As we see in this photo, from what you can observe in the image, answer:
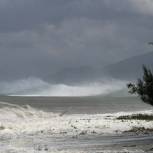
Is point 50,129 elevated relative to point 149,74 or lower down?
lower down

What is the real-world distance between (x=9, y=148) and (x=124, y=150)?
5320 mm

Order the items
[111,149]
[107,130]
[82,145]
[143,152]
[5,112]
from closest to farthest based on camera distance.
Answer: [143,152] < [111,149] < [82,145] < [107,130] < [5,112]

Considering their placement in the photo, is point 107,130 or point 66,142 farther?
point 107,130

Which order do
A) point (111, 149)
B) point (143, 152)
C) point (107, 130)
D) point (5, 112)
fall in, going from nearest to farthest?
1. point (143, 152)
2. point (111, 149)
3. point (107, 130)
4. point (5, 112)

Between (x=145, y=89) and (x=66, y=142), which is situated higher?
(x=145, y=89)

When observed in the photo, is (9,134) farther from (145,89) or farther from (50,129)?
(145,89)

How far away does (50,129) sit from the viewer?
125 feet

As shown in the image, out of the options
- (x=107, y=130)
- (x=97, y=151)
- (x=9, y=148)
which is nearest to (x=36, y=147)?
(x=9, y=148)

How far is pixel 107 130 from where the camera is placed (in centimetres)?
3744

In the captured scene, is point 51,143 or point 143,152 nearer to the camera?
point 143,152

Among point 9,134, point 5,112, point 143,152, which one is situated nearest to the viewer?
point 143,152

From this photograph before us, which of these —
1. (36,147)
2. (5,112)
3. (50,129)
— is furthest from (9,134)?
(5,112)

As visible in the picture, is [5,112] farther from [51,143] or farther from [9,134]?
[51,143]

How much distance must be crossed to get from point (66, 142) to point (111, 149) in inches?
165
